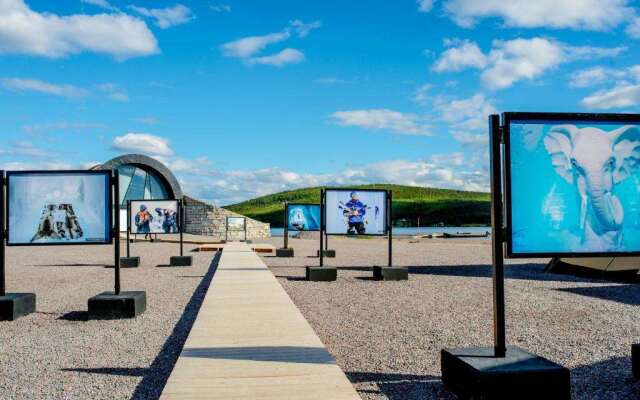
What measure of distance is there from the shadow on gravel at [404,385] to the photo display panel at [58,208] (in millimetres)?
5989

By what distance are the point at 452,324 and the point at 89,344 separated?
521cm

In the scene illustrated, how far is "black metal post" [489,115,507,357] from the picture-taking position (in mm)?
4879

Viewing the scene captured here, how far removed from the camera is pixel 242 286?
1128 centimetres

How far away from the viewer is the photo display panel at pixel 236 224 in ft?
155

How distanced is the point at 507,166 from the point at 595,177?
90 centimetres

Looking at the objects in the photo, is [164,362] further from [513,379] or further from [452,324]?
[452,324]

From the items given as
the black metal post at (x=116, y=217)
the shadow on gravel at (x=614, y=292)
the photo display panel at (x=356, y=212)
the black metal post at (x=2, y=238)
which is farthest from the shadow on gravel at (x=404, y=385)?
the photo display panel at (x=356, y=212)

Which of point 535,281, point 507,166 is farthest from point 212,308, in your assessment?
point 535,281

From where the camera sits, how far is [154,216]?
78.3ft

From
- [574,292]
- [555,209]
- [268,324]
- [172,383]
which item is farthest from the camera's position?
[574,292]

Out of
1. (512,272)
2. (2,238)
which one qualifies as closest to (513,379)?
(2,238)

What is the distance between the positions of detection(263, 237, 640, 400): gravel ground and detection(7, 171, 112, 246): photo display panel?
13.2 ft

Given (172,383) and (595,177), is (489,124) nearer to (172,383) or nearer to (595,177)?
(595,177)

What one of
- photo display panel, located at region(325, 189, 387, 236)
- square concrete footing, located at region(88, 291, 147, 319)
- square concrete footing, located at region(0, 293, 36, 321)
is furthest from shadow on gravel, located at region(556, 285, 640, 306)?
square concrete footing, located at region(0, 293, 36, 321)
